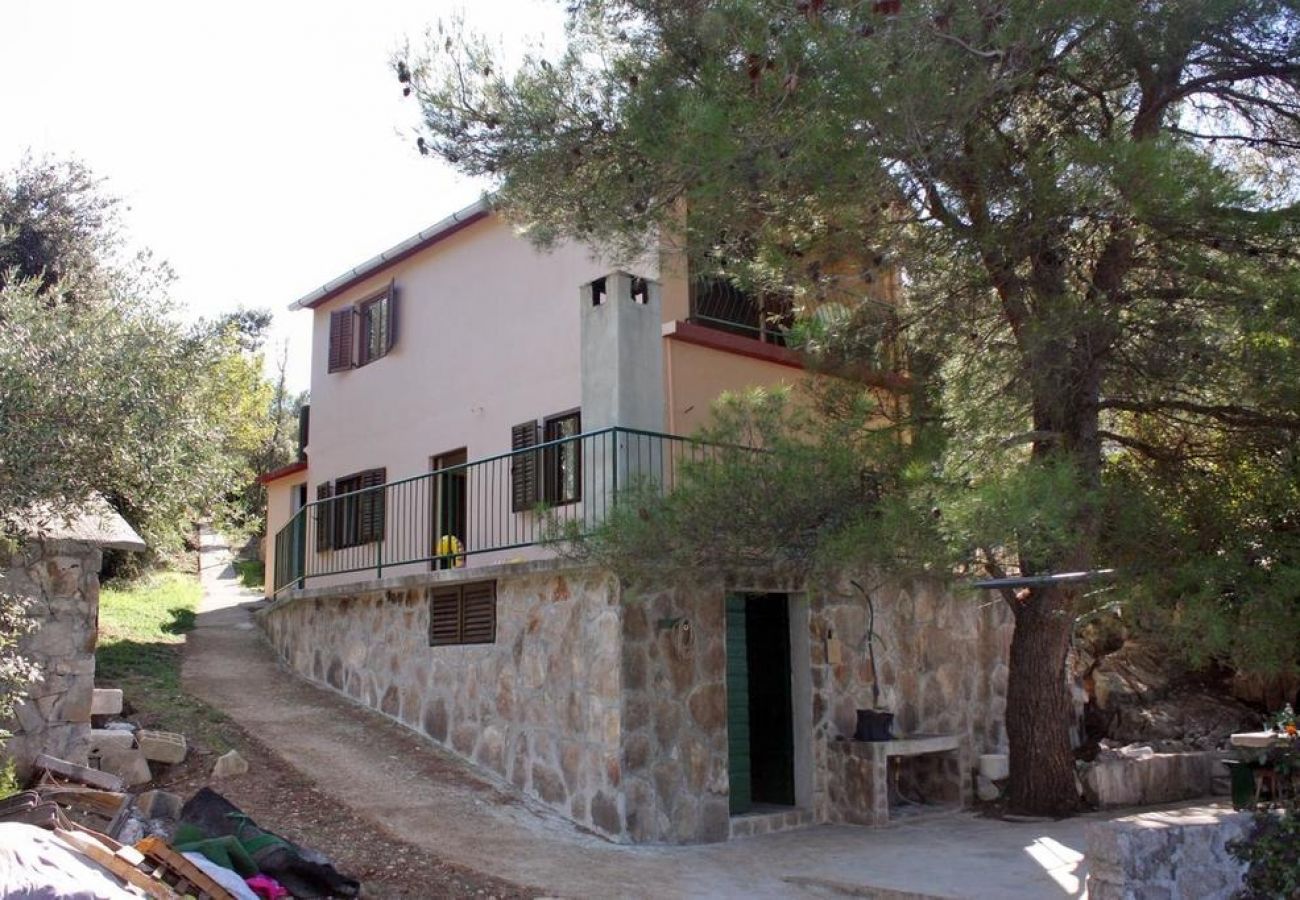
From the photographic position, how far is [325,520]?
689 inches

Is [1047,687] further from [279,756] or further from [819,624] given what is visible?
[279,756]

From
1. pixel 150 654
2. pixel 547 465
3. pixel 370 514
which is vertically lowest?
pixel 150 654

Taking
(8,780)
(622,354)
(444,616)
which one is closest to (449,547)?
(444,616)

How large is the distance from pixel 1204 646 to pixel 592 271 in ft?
27.8

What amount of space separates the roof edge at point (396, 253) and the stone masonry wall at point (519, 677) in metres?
4.98

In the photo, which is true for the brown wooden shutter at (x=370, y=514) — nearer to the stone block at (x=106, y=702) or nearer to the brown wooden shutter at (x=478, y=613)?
the brown wooden shutter at (x=478, y=613)

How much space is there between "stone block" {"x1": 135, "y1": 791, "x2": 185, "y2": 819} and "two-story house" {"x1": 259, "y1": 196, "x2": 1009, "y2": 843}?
311 centimetres

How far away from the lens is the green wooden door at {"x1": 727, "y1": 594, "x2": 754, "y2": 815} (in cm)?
1080

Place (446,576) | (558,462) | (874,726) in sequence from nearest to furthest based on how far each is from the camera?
1. (874,726)
2. (446,576)
3. (558,462)

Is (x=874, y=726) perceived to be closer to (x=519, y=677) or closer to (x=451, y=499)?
(x=519, y=677)

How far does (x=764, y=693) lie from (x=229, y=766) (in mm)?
5034

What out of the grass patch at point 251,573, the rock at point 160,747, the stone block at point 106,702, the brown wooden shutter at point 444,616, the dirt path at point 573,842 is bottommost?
the dirt path at point 573,842

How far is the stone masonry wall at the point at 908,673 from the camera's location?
442 inches

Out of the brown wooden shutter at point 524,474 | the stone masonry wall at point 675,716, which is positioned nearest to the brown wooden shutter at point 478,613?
the stone masonry wall at point 675,716
